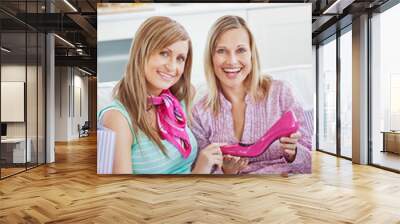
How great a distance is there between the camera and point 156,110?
6.23 meters

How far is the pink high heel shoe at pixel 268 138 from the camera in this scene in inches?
249

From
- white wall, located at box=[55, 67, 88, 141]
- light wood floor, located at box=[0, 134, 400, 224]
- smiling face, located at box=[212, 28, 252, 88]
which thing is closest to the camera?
light wood floor, located at box=[0, 134, 400, 224]

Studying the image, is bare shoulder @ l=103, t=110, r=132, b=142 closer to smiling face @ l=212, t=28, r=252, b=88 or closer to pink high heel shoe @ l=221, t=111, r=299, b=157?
pink high heel shoe @ l=221, t=111, r=299, b=157

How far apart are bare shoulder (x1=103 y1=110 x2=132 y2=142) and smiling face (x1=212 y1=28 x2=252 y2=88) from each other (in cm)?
169

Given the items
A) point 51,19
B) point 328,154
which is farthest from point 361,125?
point 51,19

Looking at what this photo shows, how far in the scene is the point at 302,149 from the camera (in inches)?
251

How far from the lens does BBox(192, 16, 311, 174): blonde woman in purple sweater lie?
631 cm

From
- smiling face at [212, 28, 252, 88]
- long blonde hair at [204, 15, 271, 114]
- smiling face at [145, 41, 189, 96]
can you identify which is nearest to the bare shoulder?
smiling face at [145, 41, 189, 96]

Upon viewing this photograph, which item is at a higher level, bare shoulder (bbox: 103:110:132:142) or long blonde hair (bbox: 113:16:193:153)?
long blonde hair (bbox: 113:16:193:153)

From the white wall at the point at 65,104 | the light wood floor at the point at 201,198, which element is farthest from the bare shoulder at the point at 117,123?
the white wall at the point at 65,104

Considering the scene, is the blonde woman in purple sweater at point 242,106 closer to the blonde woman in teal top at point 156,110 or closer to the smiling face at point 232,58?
the smiling face at point 232,58

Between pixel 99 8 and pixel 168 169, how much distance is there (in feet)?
9.32

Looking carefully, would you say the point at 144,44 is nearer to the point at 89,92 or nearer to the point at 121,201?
the point at 121,201

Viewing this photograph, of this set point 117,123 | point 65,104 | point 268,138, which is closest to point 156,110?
point 117,123
